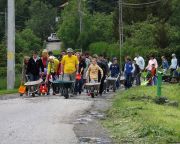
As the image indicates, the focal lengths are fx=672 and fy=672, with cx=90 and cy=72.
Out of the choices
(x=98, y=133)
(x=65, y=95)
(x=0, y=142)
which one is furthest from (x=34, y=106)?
(x=0, y=142)

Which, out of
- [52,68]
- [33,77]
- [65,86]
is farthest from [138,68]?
[65,86]

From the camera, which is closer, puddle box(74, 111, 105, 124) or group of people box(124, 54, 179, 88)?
puddle box(74, 111, 105, 124)

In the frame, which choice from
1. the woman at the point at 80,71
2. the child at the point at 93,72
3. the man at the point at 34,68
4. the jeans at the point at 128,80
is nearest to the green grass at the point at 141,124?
the child at the point at 93,72

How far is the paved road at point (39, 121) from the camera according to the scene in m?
14.0

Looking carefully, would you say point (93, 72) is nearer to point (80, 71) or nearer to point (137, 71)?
point (80, 71)

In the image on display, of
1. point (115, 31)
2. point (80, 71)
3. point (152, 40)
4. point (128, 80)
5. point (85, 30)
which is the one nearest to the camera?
point (80, 71)

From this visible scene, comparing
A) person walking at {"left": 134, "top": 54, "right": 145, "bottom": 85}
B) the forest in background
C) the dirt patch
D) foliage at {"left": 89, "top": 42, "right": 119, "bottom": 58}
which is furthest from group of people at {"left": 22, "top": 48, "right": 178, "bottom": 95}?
foliage at {"left": 89, "top": 42, "right": 119, "bottom": 58}

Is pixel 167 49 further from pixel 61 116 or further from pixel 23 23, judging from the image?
pixel 23 23

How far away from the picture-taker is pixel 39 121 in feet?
56.4

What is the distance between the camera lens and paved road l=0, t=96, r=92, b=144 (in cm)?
1401

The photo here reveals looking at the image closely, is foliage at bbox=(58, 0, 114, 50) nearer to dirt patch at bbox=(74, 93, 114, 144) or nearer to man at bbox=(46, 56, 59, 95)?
man at bbox=(46, 56, 59, 95)

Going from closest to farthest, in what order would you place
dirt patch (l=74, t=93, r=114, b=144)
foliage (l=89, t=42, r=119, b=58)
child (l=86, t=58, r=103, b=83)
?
dirt patch (l=74, t=93, r=114, b=144), child (l=86, t=58, r=103, b=83), foliage (l=89, t=42, r=119, b=58)

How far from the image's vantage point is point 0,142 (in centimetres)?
1340

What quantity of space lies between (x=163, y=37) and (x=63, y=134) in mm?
53667
